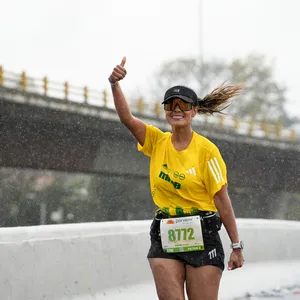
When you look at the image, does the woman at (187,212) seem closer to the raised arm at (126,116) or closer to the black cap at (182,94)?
the black cap at (182,94)

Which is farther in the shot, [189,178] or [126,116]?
[126,116]

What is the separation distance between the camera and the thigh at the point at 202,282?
4.50 meters

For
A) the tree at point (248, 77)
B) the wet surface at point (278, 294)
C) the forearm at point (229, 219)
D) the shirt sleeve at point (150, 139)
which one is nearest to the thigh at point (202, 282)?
the forearm at point (229, 219)

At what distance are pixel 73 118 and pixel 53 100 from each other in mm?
1685

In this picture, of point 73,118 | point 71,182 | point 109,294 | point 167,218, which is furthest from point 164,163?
point 71,182

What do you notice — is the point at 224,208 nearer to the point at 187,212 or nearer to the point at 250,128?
the point at 187,212

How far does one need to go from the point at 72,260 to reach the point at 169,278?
1.61 m

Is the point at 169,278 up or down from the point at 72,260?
down

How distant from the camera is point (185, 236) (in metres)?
4.56

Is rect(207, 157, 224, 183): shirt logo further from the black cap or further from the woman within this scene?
the black cap

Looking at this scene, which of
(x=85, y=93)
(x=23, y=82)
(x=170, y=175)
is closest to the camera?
(x=170, y=175)

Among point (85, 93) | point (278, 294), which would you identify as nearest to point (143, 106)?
point (85, 93)

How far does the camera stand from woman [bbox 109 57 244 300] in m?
4.53

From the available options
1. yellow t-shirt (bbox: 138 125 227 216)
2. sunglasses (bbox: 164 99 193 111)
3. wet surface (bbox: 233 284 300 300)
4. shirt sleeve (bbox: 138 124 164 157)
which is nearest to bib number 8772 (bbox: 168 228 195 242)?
yellow t-shirt (bbox: 138 125 227 216)
